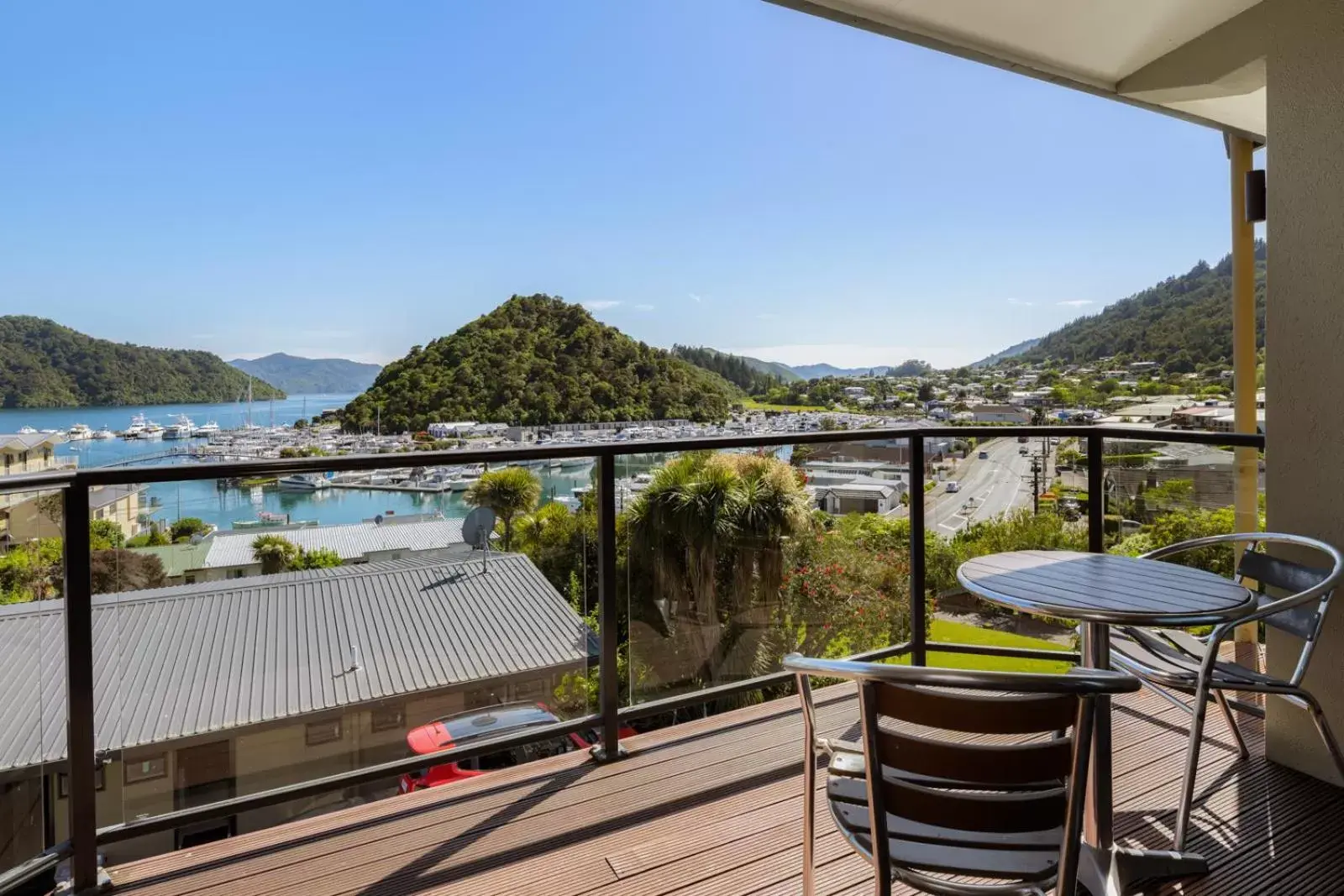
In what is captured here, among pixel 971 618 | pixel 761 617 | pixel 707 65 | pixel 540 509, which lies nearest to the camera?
pixel 540 509

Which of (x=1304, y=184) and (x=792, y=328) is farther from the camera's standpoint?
(x=792, y=328)

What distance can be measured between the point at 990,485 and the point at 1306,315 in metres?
1.42

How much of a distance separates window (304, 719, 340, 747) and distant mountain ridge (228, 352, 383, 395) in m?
16.6

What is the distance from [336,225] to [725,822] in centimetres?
3658

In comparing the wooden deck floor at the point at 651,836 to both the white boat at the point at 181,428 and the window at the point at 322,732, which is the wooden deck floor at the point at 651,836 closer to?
the window at the point at 322,732

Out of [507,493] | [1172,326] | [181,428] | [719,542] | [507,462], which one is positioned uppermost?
[1172,326]

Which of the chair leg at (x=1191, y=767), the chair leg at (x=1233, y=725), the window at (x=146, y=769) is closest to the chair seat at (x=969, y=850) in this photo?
the chair leg at (x=1191, y=767)

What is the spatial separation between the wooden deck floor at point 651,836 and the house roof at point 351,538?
85cm

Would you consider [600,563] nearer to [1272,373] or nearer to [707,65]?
[1272,373]

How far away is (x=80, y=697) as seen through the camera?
200 cm

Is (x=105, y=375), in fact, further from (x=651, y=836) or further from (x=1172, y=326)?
(x=1172, y=326)

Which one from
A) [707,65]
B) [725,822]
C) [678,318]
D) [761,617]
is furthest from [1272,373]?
[678,318]

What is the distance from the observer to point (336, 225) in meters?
33.3

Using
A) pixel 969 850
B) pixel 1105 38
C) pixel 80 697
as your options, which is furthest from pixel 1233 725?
pixel 80 697
